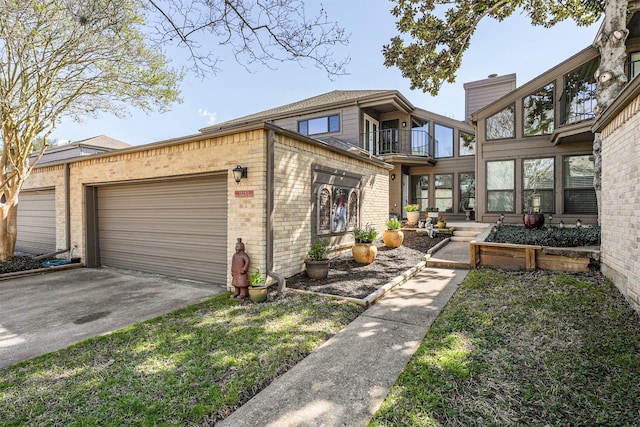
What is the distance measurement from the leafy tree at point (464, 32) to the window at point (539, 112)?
242 centimetres

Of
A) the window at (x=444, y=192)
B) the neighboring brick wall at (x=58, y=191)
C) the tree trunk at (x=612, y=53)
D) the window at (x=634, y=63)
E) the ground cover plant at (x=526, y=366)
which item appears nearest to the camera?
the ground cover plant at (x=526, y=366)

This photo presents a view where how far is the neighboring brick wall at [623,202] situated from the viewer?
410cm

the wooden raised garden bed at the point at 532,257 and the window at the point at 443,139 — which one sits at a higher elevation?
the window at the point at 443,139

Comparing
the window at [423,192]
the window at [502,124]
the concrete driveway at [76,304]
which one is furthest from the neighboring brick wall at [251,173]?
the window at [423,192]

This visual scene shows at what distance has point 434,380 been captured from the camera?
2797mm

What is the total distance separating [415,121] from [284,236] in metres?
12.1

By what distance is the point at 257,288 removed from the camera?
5094 millimetres

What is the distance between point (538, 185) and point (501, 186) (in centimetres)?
120

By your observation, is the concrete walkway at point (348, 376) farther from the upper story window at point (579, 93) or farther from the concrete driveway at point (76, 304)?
the upper story window at point (579, 93)

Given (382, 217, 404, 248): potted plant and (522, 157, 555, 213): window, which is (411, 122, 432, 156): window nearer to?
(522, 157, 555, 213): window

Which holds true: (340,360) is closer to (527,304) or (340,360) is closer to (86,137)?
(527,304)

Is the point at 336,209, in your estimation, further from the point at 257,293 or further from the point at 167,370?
the point at 167,370

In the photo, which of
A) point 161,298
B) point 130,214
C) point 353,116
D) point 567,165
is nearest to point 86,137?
point 130,214

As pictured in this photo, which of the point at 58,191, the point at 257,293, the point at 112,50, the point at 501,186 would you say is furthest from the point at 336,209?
the point at 58,191
